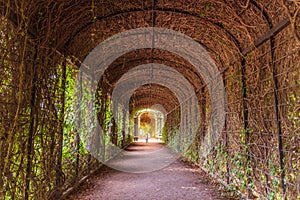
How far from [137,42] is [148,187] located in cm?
312

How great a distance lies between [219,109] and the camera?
209 inches

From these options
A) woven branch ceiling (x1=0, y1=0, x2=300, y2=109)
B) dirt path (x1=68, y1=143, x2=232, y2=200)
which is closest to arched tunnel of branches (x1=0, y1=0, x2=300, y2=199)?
woven branch ceiling (x1=0, y1=0, x2=300, y2=109)

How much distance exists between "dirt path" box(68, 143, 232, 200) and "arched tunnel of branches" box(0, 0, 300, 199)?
0.36 m

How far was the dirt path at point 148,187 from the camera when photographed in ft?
12.7

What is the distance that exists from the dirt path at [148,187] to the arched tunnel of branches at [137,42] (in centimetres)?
36

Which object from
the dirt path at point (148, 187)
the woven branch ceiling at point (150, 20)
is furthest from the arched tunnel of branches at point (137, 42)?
the dirt path at point (148, 187)

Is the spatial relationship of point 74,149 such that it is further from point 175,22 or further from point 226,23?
point 226,23

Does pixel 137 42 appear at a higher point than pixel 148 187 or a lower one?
higher

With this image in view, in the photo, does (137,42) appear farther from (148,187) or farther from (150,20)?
(148,187)

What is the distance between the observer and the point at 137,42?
538cm

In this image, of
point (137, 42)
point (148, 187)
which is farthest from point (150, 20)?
point (148, 187)

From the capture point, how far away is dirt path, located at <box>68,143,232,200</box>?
3.87 metres

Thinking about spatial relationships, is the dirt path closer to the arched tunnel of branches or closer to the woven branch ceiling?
the arched tunnel of branches

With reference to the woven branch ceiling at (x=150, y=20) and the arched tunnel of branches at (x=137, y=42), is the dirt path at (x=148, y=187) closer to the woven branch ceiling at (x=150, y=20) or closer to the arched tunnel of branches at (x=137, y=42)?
the arched tunnel of branches at (x=137, y=42)
